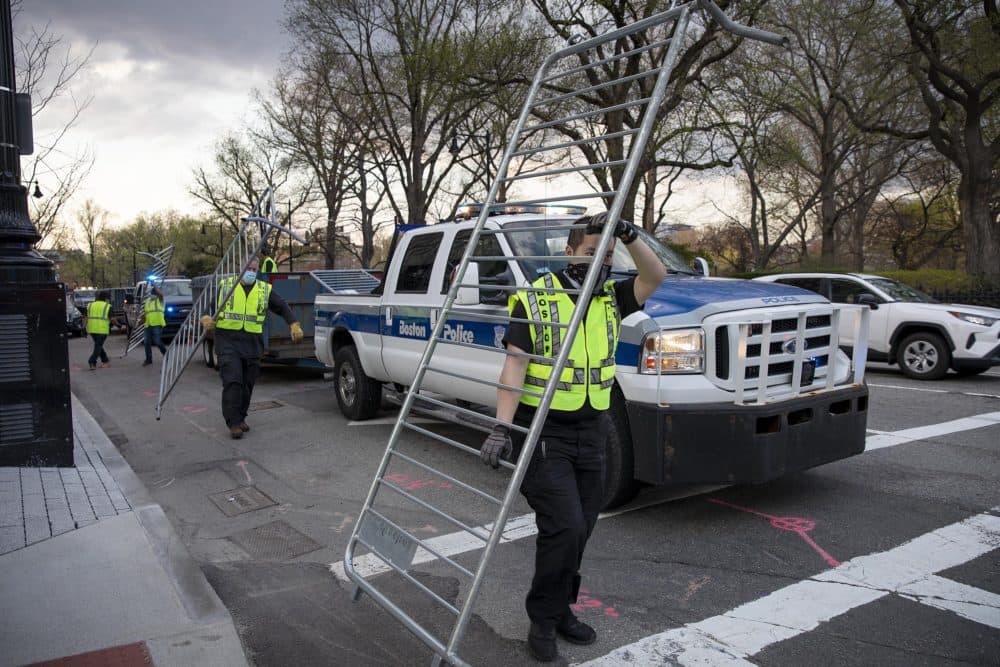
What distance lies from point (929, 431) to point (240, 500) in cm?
683

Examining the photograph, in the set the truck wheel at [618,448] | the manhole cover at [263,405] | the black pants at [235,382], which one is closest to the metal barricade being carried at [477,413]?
the truck wheel at [618,448]

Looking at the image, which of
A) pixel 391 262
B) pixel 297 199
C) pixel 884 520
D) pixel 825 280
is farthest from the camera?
pixel 297 199

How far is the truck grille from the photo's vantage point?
478 cm

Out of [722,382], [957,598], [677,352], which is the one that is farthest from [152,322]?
[957,598]

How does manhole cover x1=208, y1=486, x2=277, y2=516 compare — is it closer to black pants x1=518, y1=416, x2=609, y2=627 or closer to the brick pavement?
the brick pavement

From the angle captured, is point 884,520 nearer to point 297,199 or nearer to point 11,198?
point 11,198

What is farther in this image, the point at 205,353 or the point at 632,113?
the point at 632,113

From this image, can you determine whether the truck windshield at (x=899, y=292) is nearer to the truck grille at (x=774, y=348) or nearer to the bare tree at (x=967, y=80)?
the truck grille at (x=774, y=348)

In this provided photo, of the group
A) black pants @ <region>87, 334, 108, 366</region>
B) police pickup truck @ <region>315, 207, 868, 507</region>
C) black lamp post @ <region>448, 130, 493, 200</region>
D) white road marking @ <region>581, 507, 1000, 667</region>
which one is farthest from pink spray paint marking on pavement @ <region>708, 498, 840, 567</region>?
black lamp post @ <region>448, 130, 493, 200</region>

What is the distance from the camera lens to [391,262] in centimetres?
812

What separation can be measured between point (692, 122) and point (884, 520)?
939 inches

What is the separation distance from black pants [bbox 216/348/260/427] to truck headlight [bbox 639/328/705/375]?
207 inches

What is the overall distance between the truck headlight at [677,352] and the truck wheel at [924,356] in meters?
8.47

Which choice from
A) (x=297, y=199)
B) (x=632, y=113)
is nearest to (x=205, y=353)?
(x=632, y=113)
